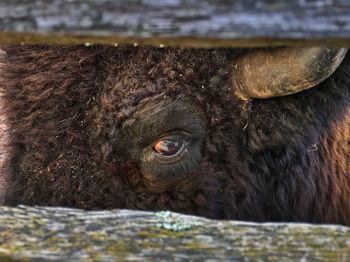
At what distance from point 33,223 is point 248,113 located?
1.88 meters

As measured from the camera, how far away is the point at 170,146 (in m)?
3.35

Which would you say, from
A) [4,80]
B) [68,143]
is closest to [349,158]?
[68,143]

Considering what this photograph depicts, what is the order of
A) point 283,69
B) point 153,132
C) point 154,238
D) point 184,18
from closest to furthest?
point 184,18 → point 154,238 → point 283,69 → point 153,132

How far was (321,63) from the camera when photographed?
105 inches

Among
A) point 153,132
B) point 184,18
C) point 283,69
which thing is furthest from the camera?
point 153,132

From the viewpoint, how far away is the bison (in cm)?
322

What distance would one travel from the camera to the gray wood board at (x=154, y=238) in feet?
4.70

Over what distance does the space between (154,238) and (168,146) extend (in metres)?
1.86

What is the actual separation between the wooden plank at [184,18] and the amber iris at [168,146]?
2.14 meters

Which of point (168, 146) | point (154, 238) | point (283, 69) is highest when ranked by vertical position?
point (283, 69)

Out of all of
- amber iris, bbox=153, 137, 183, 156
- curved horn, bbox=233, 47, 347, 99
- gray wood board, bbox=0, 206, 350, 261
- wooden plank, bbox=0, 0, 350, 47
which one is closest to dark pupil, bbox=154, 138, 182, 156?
amber iris, bbox=153, 137, 183, 156

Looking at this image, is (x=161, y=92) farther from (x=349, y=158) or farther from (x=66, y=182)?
(x=349, y=158)

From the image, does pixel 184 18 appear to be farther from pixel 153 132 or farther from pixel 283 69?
pixel 153 132

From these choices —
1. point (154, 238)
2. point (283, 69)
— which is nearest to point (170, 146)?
point (283, 69)
